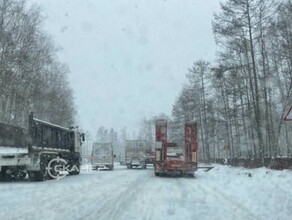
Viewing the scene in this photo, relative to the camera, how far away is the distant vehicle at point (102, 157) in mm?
45469

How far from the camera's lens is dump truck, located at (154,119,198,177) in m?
29.3

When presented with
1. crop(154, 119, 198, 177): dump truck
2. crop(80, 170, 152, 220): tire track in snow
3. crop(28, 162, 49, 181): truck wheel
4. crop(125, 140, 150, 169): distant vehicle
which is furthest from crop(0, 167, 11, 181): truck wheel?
crop(125, 140, 150, 169): distant vehicle

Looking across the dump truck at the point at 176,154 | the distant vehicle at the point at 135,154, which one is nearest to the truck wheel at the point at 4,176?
the dump truck at the point at 176,154

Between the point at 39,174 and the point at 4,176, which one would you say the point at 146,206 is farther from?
the point at 4,176

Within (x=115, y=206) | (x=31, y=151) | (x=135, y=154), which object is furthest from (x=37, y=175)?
(x=135, y=154)

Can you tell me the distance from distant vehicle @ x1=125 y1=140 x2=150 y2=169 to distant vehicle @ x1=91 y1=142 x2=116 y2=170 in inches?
187

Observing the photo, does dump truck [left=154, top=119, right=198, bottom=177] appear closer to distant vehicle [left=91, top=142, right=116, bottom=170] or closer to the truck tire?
the truck tire

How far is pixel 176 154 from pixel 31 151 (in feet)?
34.1

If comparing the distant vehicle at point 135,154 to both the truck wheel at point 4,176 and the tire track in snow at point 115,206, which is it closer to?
the truck wheel at point 4,176

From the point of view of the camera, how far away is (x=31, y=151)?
22.5 metres

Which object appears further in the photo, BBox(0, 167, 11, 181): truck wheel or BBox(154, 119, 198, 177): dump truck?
BBox(154, 119, 198, 177): dump truck

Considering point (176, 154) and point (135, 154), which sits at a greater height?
point (135, 154)

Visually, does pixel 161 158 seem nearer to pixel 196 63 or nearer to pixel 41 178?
pixel 41 178

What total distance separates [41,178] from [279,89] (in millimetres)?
25953
